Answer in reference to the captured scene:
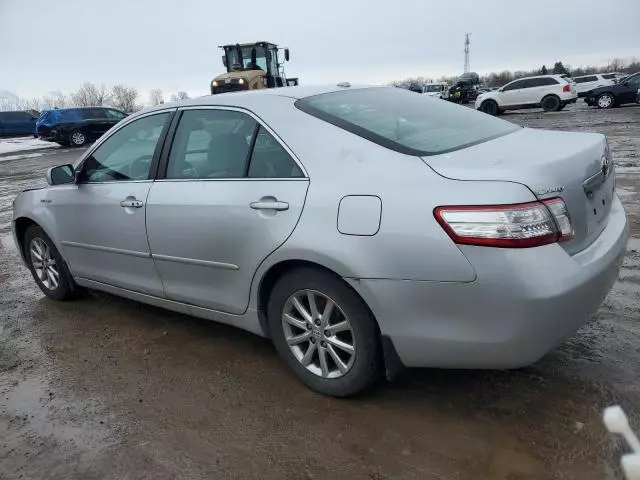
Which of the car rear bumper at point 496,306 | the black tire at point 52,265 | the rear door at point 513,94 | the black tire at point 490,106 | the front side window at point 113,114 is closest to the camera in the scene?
the car rear bumper at point 496,306

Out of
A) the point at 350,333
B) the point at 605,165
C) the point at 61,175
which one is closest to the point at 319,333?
the point at 350,333

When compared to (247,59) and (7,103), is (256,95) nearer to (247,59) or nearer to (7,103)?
(247,59)

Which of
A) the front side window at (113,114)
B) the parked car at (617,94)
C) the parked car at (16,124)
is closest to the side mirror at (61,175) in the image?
the front side window at (113,114)

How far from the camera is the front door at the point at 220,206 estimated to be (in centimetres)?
288

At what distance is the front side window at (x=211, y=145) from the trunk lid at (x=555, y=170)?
113 cm

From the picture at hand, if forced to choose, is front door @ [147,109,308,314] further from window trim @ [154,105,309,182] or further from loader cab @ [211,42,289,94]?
loader cab @ [211,42,289,94]

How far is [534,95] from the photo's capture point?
24016mm

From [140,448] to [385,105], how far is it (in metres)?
2.26

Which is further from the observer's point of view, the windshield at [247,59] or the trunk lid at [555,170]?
the windshield at [247,59]

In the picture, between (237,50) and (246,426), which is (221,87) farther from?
(246,426)

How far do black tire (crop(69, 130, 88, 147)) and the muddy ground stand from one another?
76.4ft

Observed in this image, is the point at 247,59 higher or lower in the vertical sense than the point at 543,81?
higher

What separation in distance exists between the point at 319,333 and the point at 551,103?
2393 cm

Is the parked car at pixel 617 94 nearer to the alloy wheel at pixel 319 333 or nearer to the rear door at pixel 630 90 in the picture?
the rear door at pixel 630 90
